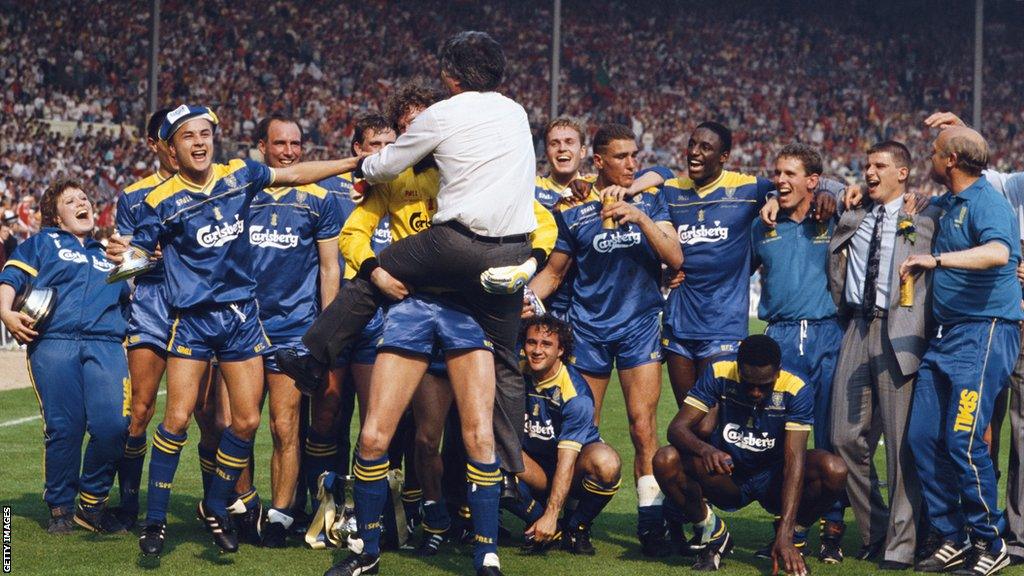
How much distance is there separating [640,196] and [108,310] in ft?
9.98

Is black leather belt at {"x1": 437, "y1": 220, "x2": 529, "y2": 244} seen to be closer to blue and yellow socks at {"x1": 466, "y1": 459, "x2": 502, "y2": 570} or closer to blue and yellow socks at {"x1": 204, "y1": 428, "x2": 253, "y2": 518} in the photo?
blue and yellow socks at {"x1": 466, "y1": 459, "x2": 502, "y2": 570}

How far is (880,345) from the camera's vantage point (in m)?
6.42

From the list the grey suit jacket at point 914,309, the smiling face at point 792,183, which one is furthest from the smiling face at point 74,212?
the grey suit jacket at point 914,309

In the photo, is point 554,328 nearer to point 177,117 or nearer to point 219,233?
point 219,233

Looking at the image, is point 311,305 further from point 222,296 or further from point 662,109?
point 662,109

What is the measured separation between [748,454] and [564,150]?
1.97 metres

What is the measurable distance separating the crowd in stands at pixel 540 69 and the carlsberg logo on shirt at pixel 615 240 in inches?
733

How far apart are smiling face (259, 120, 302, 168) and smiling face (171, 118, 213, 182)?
39.7 inches

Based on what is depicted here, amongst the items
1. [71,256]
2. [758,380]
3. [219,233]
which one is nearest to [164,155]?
[219,233]

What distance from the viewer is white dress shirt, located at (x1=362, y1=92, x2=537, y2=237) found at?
532 centimetres

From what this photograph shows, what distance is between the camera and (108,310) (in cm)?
720

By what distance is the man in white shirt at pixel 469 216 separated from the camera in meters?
5.35

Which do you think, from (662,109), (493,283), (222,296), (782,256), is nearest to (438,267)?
(493,283)

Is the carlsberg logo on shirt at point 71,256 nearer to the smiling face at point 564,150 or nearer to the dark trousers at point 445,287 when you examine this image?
the dark trousers at point 445,287
